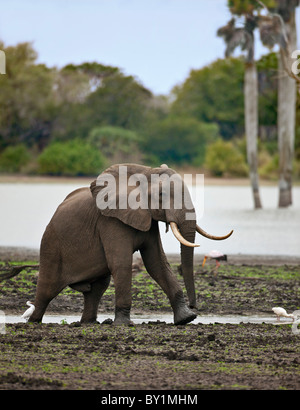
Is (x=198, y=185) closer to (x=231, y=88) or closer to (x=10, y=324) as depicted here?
(x=231, y=88)

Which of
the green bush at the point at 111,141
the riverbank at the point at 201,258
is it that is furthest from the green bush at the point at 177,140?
the riverbank at the point at 201,258

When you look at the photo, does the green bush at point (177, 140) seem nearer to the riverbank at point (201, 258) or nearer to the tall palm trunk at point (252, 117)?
the tall palm trunk at point (252, 117)

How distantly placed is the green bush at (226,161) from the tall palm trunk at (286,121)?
3072 centimetres

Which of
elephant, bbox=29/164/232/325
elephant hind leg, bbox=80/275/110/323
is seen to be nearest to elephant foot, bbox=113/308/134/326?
elephant, bbox=29/164/232/325

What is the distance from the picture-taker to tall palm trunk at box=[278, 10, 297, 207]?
37.4 m

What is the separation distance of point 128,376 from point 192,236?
293cm

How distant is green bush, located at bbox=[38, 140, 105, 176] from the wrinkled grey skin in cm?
6238

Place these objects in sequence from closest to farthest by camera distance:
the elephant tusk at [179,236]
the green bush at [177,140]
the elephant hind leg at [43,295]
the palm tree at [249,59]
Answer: the elephant tusk at [179,236] < the elephant hind leg at [43,295] < the palm tree at [249,59] < the green bush at [177,140]

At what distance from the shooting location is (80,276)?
10648mm

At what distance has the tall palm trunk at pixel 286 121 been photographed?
37375 millimetres

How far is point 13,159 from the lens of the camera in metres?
75.9

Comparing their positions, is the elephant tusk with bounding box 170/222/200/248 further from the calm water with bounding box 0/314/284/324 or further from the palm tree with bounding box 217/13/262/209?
the palm tree with bounding box 217/13/262/209

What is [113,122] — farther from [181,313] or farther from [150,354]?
[150,354]
